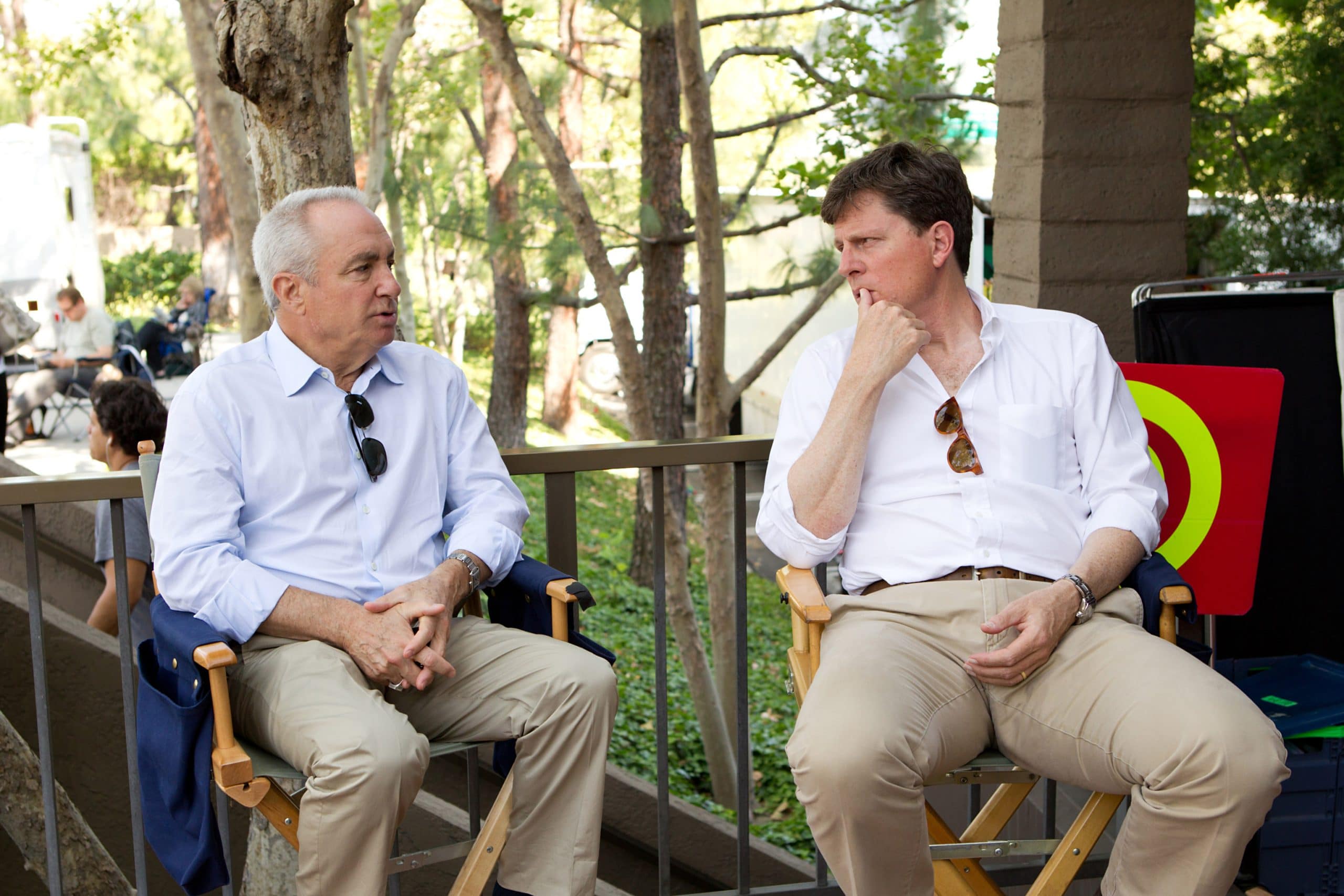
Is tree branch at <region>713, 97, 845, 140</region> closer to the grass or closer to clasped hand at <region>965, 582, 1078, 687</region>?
the grass

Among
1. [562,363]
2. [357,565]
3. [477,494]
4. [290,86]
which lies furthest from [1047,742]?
[562,363]

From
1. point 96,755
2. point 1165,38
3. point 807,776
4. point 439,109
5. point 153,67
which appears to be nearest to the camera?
point 807,776

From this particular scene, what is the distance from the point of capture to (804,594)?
2.20 m

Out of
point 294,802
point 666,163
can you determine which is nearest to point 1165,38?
point 294,802

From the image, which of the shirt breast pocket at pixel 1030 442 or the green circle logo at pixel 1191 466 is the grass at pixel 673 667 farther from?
the shirt breast pocket at pixel 1030 442

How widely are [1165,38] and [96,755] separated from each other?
152 inches

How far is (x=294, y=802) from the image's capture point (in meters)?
2.07

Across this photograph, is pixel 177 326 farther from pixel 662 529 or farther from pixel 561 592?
pixel 561 592

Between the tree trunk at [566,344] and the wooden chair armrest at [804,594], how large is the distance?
1230cm

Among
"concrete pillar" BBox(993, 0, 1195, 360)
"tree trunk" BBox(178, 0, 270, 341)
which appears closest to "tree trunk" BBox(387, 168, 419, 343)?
"tree trunk" BBox(178, 0, 270, 341)

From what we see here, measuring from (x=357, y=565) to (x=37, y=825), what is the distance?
1216 millimetres

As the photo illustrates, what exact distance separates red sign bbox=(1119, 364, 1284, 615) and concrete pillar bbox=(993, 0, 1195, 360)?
91 centimetres

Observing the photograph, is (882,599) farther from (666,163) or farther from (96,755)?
(666,163)

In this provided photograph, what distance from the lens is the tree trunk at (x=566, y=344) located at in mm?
14516
